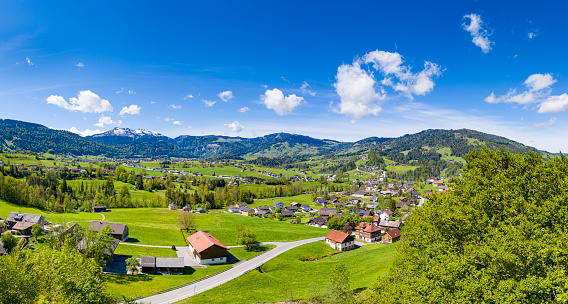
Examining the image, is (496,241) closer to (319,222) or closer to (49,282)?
(49,282)

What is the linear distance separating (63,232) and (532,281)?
74039 millimetres

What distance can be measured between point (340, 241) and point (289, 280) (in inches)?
1346

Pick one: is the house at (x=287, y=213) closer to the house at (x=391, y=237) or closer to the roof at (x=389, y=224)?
the roof at (x=389, y=224)

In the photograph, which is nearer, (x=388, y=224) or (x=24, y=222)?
(x=24, y=222)

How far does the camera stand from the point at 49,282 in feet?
74.5

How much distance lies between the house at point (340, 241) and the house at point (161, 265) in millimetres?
47026

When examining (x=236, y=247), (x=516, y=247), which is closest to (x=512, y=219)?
(x=516, y=247)

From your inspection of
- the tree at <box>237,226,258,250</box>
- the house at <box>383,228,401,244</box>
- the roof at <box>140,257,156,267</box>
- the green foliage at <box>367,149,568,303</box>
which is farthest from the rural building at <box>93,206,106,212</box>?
the green foliage at <box>367,149,568,303</box>

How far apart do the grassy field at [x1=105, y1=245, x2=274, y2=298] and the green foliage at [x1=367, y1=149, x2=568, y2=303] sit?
36154 millimetres

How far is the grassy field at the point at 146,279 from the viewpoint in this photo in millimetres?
42656

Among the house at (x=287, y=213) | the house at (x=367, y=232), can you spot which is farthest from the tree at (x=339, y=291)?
the house at (x=287, y=213)

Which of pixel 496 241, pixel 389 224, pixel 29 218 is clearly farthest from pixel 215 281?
pixel 389 224

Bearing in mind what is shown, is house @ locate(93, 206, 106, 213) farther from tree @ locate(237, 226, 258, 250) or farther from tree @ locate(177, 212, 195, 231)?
tree @ locate(237, 226, 258, 250)

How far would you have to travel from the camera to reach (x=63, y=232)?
54469 millimetres
